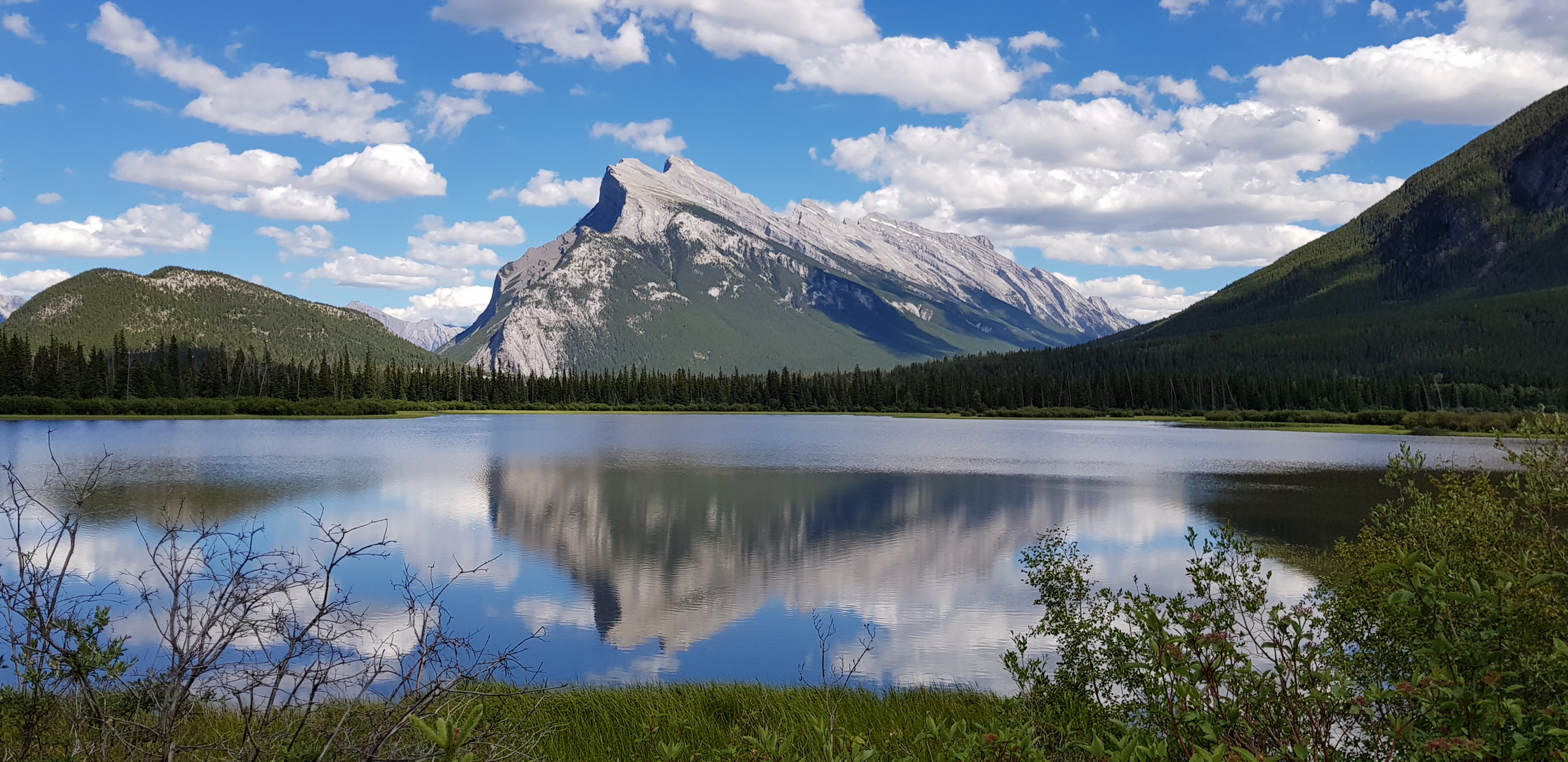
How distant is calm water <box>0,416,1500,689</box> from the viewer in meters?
19.6

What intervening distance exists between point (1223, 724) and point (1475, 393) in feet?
677

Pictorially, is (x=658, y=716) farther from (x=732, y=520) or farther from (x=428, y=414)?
(x=428, y=414)

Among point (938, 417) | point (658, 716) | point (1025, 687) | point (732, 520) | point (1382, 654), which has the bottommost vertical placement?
point (938, 417)

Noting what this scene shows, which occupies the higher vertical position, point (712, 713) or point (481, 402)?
point (481, 402)

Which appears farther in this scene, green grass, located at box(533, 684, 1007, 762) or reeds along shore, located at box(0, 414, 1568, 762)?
green grass, located at box(533, 684, 1007, 762)

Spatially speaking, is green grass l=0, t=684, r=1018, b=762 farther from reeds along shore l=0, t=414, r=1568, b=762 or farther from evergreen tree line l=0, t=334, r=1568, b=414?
evergreen tree line l=0, t=334, r=1568, b=414

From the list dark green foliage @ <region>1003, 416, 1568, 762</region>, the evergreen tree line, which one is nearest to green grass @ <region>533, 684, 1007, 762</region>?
dark green foliage @ <region>1003, 416, 1568, 762</region>

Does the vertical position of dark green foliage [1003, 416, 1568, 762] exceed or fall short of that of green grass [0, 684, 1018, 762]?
it exceeds it

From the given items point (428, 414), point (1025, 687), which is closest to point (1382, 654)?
point (1025, 687)

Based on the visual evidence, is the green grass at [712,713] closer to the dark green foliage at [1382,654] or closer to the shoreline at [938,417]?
the dark green foliage at [1382,654]

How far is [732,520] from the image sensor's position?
115 feet

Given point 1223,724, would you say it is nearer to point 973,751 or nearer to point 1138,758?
point 1138,758

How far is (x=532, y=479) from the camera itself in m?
49.5

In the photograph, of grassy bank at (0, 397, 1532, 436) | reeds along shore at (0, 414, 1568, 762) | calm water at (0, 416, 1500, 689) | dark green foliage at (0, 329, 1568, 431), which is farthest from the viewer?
dark green foliage at (0, 329, 1568, 431)
